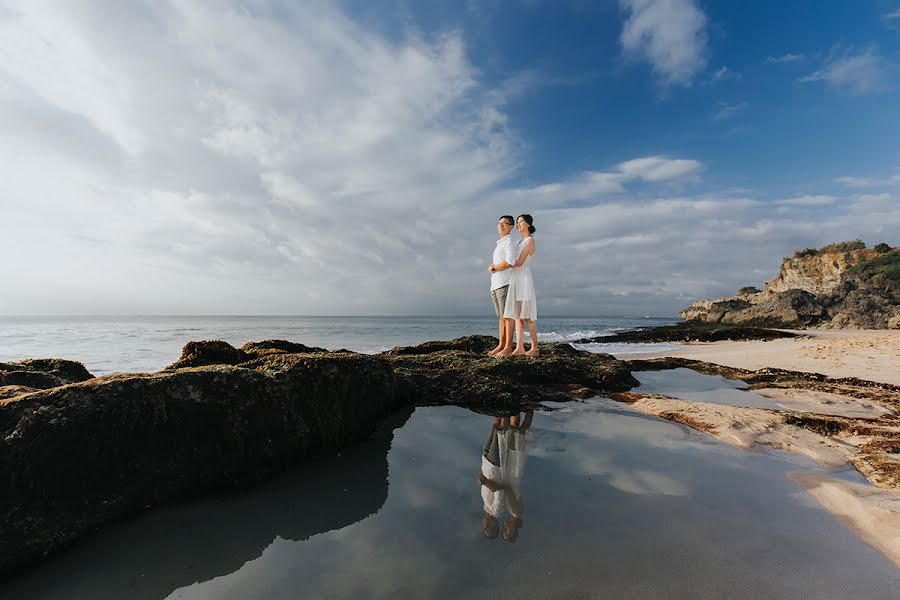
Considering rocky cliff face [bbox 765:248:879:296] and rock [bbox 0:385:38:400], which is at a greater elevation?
rocky cliff face [bbox 765:248:879:296]

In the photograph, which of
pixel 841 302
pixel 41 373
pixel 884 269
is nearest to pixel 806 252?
pixel 884 269

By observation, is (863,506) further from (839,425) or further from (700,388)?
(700,388)

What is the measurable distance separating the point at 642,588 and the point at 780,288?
235ft

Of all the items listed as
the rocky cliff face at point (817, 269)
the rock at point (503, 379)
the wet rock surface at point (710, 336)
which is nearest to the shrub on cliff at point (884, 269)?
the rocky cliff face at point (817, 269)

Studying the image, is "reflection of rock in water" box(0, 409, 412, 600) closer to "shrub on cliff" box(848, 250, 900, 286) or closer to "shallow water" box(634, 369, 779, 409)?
"shallow water" box(634, 369, 779, 409)

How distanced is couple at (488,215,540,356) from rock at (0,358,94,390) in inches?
249

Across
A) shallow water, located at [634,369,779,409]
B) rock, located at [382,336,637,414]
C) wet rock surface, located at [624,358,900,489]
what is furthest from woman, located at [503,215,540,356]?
shallow water, located at [634,369,779,409]

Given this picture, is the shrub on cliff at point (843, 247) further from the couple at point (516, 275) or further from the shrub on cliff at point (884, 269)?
the couple at point (516, 275)

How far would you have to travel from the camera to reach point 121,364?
1179 centimetres

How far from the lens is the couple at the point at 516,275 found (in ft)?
24.5

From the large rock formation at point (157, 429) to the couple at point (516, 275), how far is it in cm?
340

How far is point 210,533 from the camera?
8.07 ft

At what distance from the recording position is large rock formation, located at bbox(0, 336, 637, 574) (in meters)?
2.31

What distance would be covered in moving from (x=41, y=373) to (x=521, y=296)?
6.63 meters
